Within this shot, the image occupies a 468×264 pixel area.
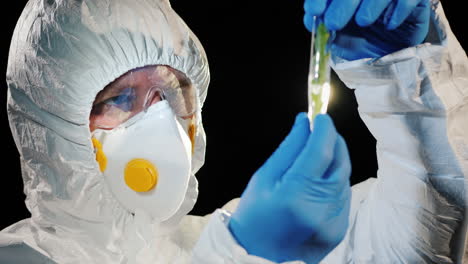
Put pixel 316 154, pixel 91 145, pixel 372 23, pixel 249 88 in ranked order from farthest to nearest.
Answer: pixel 249 88, pixel 91 145, pixel 372 23, pixel 316 154

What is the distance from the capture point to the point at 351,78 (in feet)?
4.04

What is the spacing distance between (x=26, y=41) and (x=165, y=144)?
497mm

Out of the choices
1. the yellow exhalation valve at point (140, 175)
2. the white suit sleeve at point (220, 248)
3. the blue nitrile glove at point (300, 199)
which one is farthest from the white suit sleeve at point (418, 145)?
the yellow exhalation valve at point (140, 175)

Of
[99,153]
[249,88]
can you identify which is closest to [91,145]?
[99,153]

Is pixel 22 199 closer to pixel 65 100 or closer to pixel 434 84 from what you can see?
pixel 65 100

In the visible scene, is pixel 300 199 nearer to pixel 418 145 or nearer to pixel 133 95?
pixel 418 145

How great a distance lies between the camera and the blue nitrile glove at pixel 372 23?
1044 millimetres

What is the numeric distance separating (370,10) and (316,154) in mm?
387

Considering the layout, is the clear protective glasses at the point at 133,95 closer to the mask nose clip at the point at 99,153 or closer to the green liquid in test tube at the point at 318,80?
the mask nose clip at the point at 99,153

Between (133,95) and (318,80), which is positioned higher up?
(318,80)

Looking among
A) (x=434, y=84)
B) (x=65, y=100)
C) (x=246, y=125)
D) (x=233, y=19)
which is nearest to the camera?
(x=434, y=84)

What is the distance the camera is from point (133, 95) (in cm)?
141

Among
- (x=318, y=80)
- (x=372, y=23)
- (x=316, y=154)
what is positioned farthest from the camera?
(x=372, y=23)

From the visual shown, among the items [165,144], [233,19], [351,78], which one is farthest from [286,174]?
[233,19]
